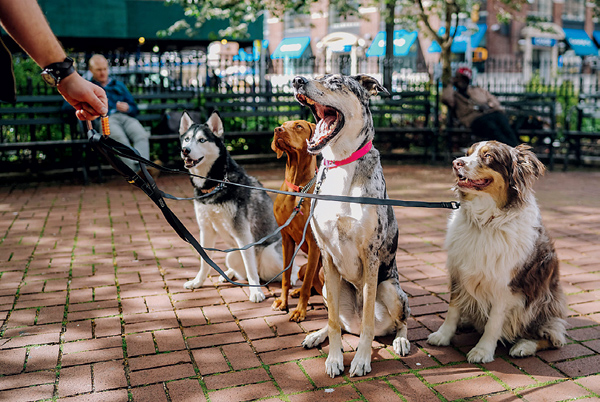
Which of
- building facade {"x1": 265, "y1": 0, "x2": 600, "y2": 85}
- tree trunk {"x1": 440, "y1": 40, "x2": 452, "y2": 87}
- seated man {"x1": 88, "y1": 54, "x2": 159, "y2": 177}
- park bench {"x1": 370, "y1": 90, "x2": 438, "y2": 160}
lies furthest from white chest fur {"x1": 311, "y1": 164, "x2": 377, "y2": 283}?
building facade {"x1": 265, "y1": 0, "x2": 600, "y2": 85}

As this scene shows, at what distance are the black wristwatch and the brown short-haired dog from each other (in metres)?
1.66

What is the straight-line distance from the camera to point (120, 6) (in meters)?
16.8

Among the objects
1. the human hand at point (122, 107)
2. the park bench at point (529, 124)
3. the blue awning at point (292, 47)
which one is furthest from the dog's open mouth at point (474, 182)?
the blue awning at point (292, 47)

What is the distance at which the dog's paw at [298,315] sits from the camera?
3.84 m

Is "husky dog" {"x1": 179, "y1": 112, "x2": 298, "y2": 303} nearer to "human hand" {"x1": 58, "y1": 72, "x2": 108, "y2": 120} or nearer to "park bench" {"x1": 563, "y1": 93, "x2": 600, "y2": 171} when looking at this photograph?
"human hand" {"x1": 58, "y1": 72, "x2": 108, "y2": 120}

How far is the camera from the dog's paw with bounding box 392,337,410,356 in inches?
130

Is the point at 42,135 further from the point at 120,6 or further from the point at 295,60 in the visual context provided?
the point at 120,6

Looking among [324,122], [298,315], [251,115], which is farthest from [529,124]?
[324,122]

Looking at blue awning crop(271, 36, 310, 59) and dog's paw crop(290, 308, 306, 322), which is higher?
blue awning crop(271, 36, 310, 59)

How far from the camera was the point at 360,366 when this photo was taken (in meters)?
3.06

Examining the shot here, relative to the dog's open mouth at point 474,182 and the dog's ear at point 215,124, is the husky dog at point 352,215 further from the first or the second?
the dog's ear at point 215,124

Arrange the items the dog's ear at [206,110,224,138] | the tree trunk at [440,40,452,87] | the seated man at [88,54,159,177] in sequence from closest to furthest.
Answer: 1. the dog's ear at [206,110,224,138]
2. the seated man at [88,54,159,177]
3. the tree trunk at [440,40,452,87]

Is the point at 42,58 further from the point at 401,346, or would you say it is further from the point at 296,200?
the point at 401,346

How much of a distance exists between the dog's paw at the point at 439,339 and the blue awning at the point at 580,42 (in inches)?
1457
